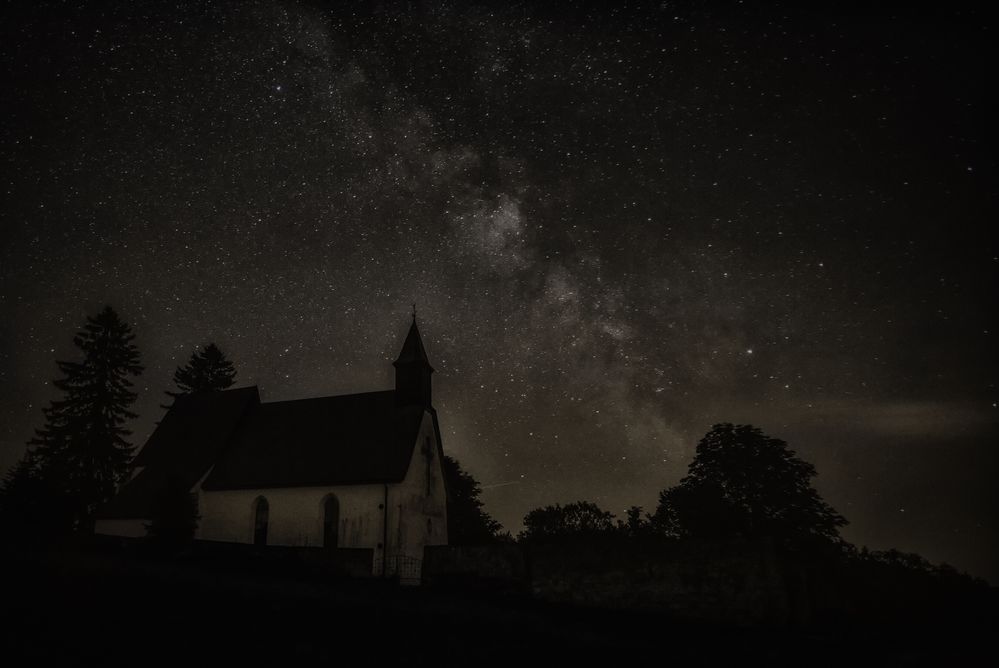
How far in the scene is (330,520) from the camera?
25.9 meters

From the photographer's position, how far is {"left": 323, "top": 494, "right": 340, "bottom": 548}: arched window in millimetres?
25438

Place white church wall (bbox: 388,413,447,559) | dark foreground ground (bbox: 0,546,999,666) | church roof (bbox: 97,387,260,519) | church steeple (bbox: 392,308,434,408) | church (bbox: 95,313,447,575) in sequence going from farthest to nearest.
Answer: church steeple (bbox: 392,308,434,408), church roof (bbox: 97,387,260,519), church (bbox: 95,313,447,575), white church wall (bbox: 388,413,447,559), dark foreground ground (bbox: 0,546,999,666)

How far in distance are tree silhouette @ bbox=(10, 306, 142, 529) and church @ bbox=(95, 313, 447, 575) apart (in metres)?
8.92

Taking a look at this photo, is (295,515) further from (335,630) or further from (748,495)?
(748,495)

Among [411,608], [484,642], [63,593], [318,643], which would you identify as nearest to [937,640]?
[484,642]

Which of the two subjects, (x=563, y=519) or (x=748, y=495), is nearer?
(x=748, y=495)

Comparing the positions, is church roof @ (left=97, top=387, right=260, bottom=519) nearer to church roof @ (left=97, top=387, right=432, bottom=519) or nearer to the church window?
church roof @ (left=97, top=387, right=432, bottom=519)

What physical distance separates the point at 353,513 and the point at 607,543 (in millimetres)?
12860

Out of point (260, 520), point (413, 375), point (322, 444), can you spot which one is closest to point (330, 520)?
point (260, 520)

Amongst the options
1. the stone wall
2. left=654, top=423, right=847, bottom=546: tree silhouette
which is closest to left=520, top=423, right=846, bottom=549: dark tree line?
left=654, top=423, right=847, bottom=546: tree silhouette

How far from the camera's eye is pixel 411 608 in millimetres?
13875

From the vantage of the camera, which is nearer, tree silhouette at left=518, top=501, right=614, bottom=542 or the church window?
the church window

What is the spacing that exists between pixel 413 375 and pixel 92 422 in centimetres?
2532

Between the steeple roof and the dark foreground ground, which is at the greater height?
the steeple roof
